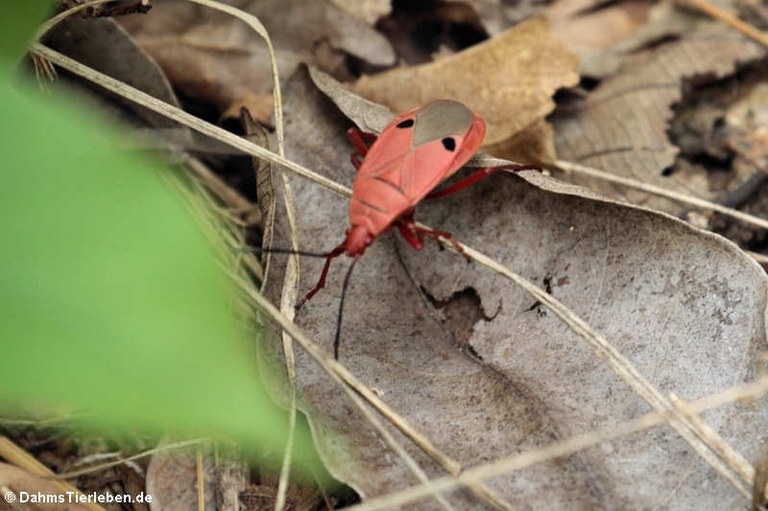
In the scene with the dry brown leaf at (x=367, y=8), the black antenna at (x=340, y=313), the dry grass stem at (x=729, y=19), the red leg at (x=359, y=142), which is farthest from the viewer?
the dry grass stem at (x=729, y=19)

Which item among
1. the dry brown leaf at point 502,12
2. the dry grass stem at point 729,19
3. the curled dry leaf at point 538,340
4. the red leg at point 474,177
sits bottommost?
the curled dry leaf at point 538,340

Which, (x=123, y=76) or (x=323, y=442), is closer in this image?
(x=323, y=442)

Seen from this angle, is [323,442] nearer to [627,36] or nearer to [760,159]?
[760,159]

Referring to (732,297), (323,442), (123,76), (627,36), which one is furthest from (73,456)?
(627,36)

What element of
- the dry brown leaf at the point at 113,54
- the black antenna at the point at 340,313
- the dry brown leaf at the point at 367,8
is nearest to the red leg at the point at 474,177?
the black antenna at the point at 340,313

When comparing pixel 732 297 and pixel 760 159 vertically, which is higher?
pixel 760 159

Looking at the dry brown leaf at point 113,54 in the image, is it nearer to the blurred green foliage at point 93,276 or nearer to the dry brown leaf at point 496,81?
the dry brown leaf at point 496,81

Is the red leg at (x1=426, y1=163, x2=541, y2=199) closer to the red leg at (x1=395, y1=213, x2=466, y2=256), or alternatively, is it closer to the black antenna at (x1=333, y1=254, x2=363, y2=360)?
the red leg at (x1=395, y1=213, x2=466, y2=256)

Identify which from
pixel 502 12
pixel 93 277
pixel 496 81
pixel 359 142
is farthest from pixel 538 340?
pixel 502 12
